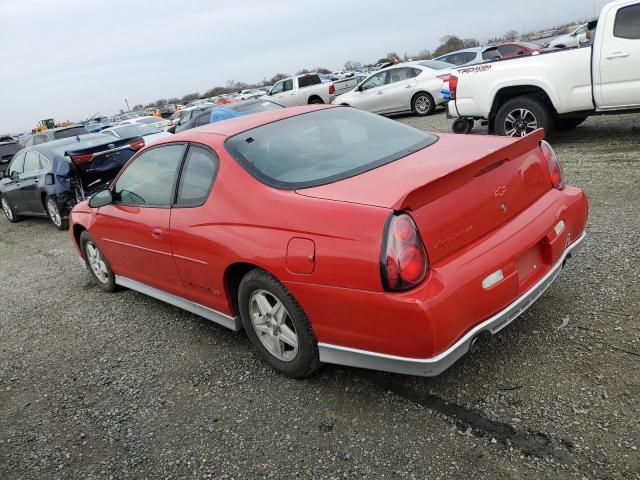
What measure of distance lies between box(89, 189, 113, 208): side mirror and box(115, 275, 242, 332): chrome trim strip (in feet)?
2.27

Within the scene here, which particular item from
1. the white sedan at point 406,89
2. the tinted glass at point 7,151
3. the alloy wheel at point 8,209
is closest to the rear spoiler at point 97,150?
the alloy wheel at point 8,209

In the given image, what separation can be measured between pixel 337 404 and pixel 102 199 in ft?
9.09

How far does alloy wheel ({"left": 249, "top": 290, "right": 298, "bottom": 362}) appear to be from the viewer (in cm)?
304

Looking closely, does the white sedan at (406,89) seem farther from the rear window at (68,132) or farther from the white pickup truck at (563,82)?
the rear window at (68,132)

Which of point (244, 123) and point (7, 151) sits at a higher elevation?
point (244, 123)

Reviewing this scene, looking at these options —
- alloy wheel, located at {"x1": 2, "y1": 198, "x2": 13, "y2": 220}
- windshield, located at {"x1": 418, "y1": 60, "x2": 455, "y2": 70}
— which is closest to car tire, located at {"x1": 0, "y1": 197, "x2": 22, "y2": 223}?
alloy wheel, located at {"x1": 2, "y1": 198, "x2": 13, "y2": 220}

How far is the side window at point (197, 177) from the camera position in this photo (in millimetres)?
3398

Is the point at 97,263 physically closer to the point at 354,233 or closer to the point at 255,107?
the point at 354,233

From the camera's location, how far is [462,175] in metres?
2.66

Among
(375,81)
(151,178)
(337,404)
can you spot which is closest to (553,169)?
(337,404)

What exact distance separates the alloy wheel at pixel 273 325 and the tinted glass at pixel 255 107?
297 inches

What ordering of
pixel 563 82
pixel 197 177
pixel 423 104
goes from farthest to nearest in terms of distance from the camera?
pixel 423 104
pixel 563 82
pixel 197 177

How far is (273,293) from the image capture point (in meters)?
2.94

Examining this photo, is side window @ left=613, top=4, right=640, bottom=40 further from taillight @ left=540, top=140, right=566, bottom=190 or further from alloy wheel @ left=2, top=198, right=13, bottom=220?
alloy wheel @ left=2, top=198, right=13, bottom=220
